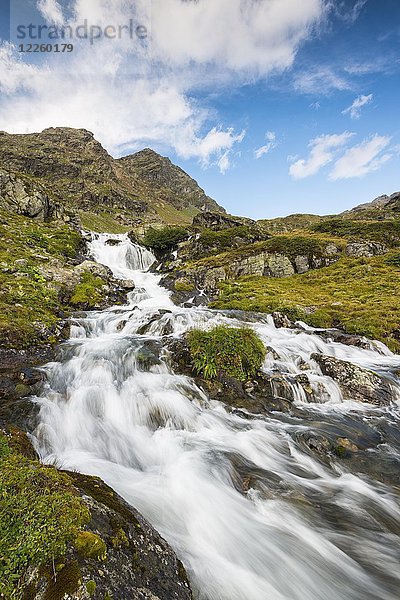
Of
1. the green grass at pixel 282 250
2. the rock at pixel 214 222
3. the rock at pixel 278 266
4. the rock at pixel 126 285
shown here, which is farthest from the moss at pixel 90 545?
the rock at pixel 214 222

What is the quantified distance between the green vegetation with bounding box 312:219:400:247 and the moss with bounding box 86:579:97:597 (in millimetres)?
46947

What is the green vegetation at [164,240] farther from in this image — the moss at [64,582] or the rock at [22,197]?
the moss at [64,582]

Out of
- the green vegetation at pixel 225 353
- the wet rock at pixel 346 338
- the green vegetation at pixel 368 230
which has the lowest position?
the wet rock at pixel 346 338

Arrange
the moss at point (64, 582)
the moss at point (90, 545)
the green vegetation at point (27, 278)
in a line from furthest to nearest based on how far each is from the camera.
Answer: the green vegetation at point (27, 278) < the moss at point (90, 545) < the moss at point (64, 582)

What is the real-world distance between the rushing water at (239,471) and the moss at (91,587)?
2002 mm

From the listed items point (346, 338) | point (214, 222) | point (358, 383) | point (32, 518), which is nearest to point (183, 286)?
point (346, 338)

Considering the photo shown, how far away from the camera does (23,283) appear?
63.0 ft

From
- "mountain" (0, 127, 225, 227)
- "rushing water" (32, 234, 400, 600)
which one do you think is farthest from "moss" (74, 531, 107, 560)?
"mountain" (0, 127, 225, 227)

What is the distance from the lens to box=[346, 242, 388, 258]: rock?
1513 inches

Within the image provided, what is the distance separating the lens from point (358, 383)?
11.6 m

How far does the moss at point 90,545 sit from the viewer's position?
9.26ft

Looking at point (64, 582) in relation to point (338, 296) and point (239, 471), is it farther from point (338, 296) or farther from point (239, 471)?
point (338, 296)

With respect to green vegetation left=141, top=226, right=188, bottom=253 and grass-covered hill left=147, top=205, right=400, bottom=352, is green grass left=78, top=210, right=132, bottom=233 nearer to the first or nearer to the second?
green vegetation left=141, top=226, right=188, bottom=253

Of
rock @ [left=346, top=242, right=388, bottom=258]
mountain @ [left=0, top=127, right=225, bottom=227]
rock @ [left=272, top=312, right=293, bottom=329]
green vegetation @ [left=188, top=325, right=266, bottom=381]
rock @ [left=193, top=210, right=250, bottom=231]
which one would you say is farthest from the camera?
mountain @ [left=0, top=127, right=225, bottom=227]
